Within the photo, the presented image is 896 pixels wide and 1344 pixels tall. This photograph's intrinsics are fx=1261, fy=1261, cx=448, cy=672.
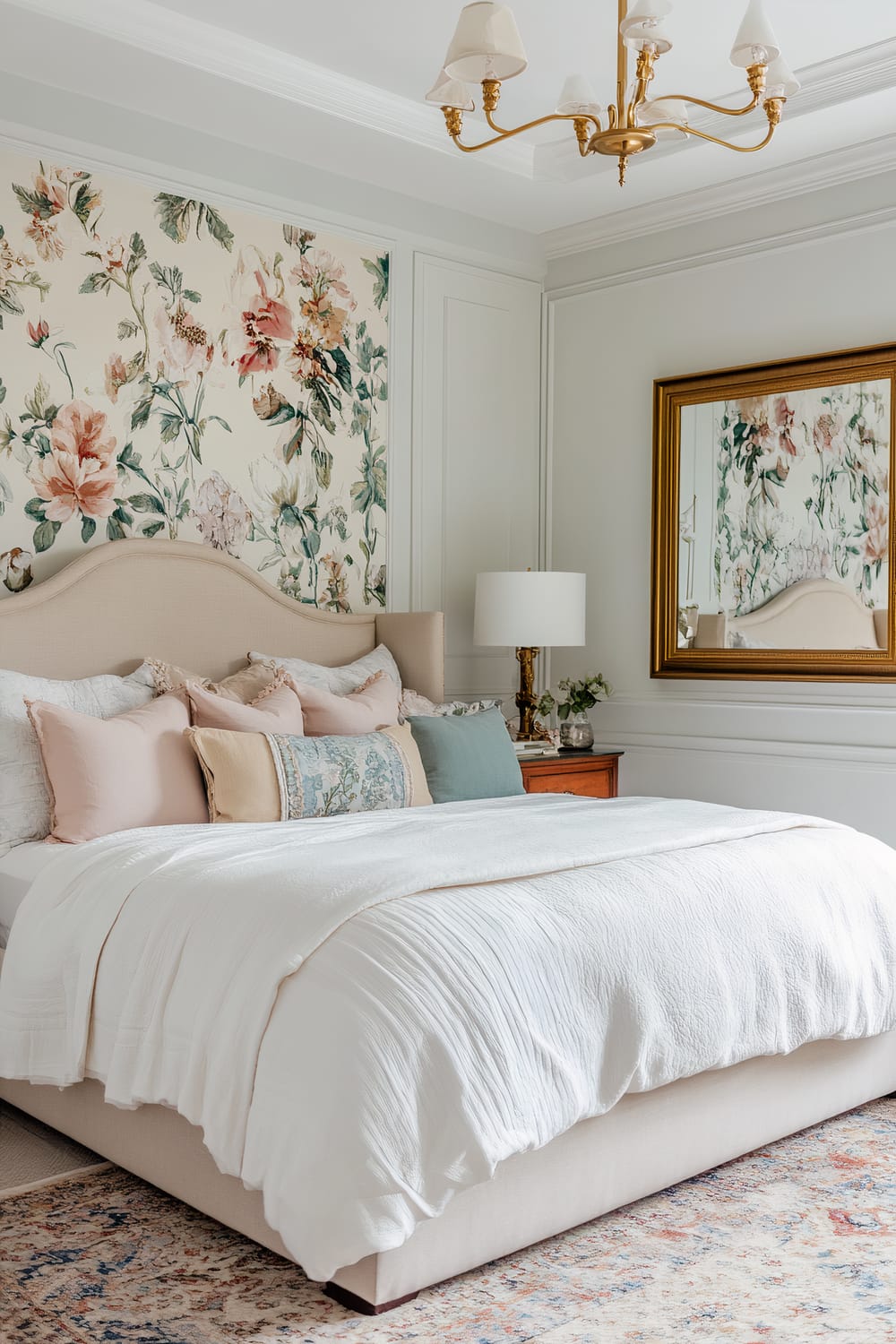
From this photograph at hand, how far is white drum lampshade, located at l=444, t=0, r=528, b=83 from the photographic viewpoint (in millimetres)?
2410

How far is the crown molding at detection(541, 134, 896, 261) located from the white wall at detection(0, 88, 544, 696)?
21 centimetres

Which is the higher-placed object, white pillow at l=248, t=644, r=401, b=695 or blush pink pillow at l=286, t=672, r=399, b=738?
white pillow at l=248, t=644, r=401, b=695

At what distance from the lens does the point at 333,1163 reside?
6.35 feet

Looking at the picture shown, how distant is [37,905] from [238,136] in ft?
8.52

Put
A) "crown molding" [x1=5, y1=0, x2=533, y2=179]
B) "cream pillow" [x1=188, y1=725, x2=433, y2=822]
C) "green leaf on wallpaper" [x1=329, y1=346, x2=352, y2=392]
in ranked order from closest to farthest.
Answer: "cream pillow" [x1=188, y1=725, x2=433, y2=822]
"crown molding" [x1=5, y1=0, x2=533, y2=179]
"green leaf on wallpaper" [x1=329, y1=346, x2=352, y2=392]

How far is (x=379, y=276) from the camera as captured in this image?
454 cm

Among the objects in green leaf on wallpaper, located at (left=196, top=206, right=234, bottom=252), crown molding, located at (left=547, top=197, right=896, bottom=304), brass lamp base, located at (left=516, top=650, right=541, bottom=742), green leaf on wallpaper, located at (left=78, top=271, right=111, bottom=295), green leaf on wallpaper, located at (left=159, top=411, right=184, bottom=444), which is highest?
crown molding, located at (left=547, top=197, right=896, bottom=304)

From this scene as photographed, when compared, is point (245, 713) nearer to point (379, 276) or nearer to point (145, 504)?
point (145, 504)

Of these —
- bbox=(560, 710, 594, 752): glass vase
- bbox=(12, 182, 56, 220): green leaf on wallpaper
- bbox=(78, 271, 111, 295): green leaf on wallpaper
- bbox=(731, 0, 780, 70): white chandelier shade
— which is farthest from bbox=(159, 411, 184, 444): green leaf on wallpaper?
bbox=(731, 0, 780, 70): white chandelier shade

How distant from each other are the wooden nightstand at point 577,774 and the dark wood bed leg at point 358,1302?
2.25 meters

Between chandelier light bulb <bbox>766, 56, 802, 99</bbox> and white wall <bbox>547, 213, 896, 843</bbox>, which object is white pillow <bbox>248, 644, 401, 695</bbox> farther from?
chandelier light bulb <bbox>766, 56, 802, 99</bbox>

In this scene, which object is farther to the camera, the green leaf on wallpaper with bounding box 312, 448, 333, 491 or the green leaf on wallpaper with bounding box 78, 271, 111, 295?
the green leaf on wallpaper with bounding box 312, 448, 333, 491

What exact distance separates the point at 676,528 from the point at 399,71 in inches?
72.1

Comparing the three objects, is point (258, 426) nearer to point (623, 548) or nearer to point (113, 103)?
point (113, 103)
